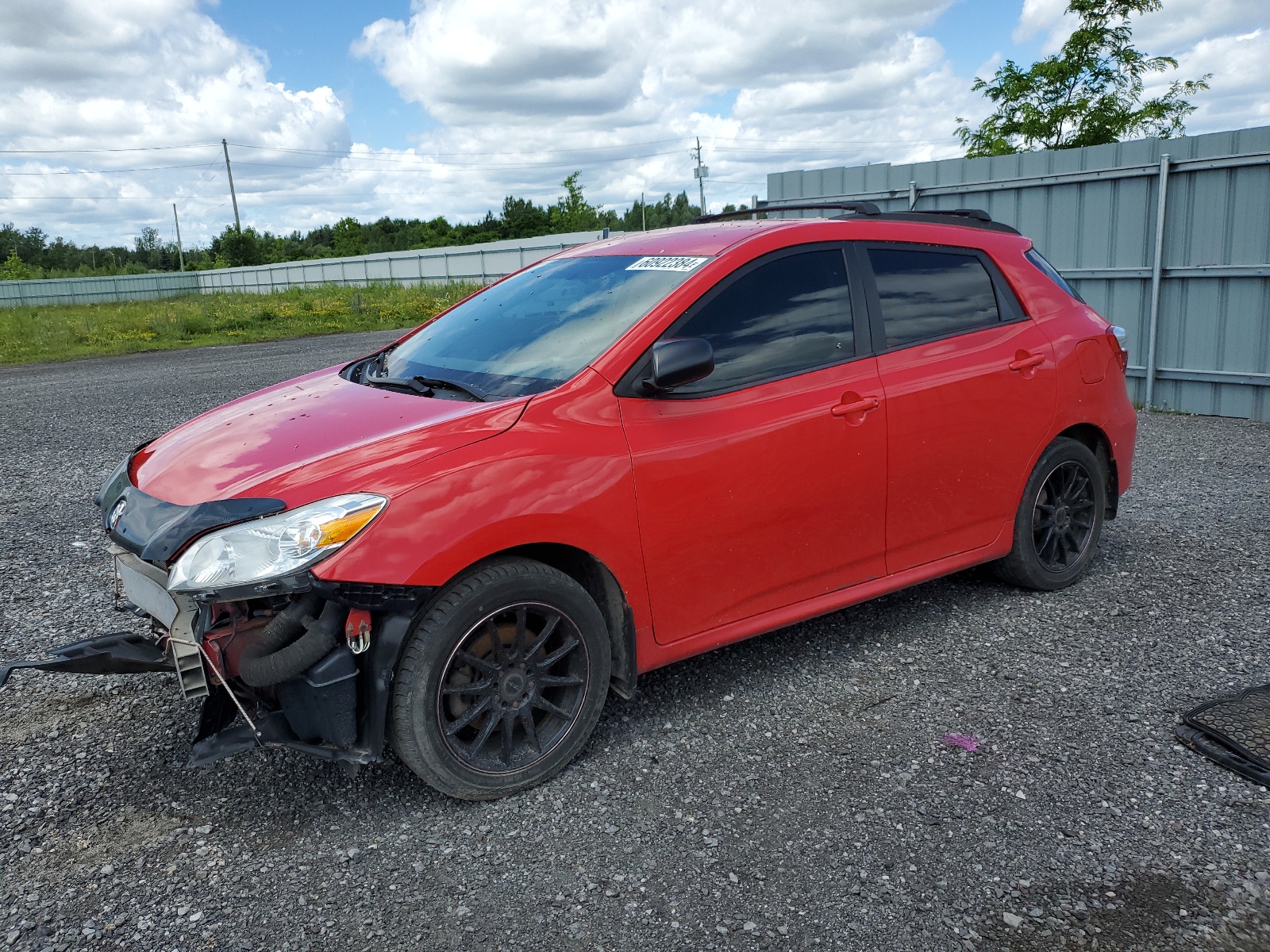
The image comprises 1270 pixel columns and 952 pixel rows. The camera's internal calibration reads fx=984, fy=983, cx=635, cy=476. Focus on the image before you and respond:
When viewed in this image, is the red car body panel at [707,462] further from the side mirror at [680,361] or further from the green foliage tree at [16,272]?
the green foliage tree at [16,272]

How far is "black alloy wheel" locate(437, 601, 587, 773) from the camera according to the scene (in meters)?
3.08

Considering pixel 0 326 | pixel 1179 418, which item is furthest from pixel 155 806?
pixel 0 326

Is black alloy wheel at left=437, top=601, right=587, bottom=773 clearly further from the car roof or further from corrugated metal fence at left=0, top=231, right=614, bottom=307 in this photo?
corrugated metal fence at left=0, top=231, right=614, bottom=307

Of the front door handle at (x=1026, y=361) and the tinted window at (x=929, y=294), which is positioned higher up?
the tinted window at (x=929, y=294)

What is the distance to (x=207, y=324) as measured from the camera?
84.5 feet

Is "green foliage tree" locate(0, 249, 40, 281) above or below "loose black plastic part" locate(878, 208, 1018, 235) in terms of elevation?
above

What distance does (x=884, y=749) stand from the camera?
3.48 metres

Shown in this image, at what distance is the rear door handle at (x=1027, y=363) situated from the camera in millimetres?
4461

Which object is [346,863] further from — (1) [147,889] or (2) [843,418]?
(2) [843,418]

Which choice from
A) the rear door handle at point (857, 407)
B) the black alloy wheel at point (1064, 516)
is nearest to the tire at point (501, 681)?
the rear door handle at point (857, 407)

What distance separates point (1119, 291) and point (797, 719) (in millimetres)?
8580

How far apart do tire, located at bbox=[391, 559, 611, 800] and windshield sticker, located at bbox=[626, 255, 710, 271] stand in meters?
1.31

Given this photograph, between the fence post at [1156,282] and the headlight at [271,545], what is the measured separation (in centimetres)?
950

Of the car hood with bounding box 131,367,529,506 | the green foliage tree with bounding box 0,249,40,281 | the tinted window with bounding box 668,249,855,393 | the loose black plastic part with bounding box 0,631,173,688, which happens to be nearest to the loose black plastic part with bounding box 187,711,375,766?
the loose black plastic part with bounding box 0,631,173,688
